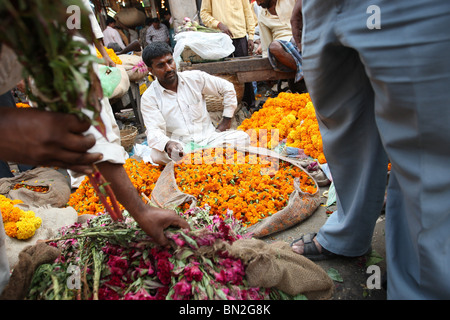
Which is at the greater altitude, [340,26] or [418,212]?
[340,26]

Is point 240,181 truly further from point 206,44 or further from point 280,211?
point 206,44

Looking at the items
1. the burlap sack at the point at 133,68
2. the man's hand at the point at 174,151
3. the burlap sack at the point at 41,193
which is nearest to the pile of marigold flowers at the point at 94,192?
the burlap sack at the point at 41,193

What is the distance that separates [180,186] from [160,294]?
170cm

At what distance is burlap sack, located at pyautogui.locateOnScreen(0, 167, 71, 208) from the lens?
314 cm

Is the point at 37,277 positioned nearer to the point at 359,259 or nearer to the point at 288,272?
the point at 288,272

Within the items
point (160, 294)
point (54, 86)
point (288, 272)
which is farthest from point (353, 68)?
point (160, 294)

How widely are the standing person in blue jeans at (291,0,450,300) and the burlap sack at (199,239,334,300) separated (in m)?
0.36

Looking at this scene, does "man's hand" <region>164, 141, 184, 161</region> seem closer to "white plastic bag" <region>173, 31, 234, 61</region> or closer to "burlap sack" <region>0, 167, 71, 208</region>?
"burlap sack" <region>0, 167, 71, 208</region>

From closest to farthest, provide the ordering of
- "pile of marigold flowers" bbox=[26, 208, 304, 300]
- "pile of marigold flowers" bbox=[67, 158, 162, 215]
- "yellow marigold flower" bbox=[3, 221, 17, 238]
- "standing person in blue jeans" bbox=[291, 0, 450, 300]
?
"standing person in blue jeans" bbox=[291, 0, 450, 300]
"pile of marigold flowers" bbox=[26, 208, 304, 300]
"yellow marigold flower" bbox=[3, 221, 17, 238]
"pile of marigold flowers" bbox=[67, 158, 162, 215]

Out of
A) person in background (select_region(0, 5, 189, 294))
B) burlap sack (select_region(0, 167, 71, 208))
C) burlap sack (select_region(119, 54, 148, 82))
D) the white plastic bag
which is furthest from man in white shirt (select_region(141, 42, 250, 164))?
person in background (select_region(0, 5, 189, 294))

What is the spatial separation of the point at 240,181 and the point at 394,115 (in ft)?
6.03

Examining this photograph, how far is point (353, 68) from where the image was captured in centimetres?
149

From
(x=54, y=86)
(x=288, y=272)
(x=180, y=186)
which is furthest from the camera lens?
(x=180, y=186)

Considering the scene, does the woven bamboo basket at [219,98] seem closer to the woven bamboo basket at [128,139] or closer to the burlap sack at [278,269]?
the woven bamboo basket at [128,139]
